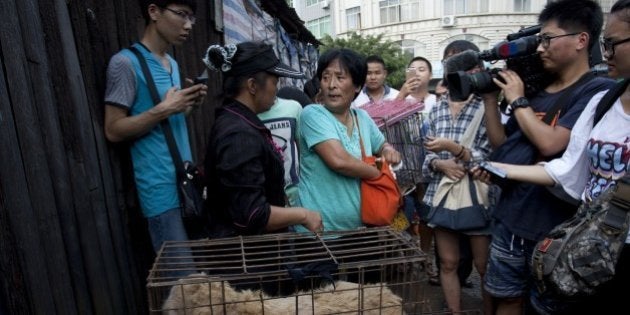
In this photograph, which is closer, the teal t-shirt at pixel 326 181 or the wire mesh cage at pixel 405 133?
the teal t-shirt at pixel 326 181

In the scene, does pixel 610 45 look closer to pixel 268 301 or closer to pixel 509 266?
pixel 509 266

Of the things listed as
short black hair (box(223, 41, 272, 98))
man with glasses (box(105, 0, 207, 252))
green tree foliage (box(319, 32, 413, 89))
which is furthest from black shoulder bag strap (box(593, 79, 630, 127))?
green tree foliage (box(319, 32, 413, 89))

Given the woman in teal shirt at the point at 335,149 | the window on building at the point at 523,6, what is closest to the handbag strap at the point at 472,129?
the woman in teal shirt at the point at 335,149

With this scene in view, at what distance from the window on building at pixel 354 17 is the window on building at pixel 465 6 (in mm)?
6655

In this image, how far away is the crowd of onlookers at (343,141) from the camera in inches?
69.8

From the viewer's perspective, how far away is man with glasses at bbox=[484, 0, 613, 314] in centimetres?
210

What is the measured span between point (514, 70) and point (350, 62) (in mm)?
917

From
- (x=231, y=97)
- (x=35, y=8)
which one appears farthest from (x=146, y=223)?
(x=35, y=8)

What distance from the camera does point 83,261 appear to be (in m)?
1.87

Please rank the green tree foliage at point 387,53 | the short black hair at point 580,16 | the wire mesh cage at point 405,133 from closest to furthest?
the short black hair at point 580,16
the wire mesh cage at point 405,133
the green tree foliage at point 387,53

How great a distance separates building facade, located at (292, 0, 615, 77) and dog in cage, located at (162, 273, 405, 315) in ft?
76.8

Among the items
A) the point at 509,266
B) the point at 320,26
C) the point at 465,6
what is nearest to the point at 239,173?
the point at 509,266

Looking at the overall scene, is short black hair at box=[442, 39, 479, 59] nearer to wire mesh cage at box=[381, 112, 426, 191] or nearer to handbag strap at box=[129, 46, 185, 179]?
wire mesh cage at box=[381, 112, 426, 191]

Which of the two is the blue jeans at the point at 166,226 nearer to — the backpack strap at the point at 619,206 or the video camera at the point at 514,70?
the video camera at the point at 514,70
